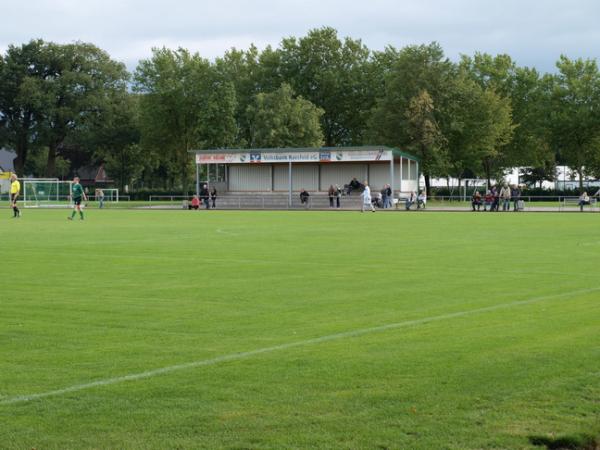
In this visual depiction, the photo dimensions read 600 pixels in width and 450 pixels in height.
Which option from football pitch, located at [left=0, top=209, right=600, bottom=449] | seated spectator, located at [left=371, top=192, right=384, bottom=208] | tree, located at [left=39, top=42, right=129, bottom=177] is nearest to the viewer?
football pitch, located at [left=0, top=209, right=600, bottom=449]

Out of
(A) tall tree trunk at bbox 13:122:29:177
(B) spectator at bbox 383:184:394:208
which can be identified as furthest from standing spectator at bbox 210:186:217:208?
(A) tall tree trunk at bbox 13:122:29:177

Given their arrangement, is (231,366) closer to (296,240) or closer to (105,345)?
(105,345)

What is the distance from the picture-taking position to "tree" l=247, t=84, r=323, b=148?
3339 inches

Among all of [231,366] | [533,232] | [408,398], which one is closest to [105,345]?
[231,366]

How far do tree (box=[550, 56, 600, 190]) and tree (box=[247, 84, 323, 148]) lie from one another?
24.5 m

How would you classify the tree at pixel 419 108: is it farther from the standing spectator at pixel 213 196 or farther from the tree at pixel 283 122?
the standing spectator at pixel 213 196

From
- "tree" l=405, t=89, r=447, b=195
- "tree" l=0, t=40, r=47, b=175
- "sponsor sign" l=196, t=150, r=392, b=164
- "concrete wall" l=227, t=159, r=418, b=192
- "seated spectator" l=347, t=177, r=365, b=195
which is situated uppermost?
"tree" l=0, t=40, r=47, b=175

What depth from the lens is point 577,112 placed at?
280 feet

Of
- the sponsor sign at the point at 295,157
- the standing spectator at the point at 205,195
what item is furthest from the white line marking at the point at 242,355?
the standing spectator at the point at 205,195

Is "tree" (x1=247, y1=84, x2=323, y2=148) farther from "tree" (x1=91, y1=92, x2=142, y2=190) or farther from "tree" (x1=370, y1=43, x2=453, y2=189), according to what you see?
"tree" (x1=91, y1=92, x2=142, y2=190)

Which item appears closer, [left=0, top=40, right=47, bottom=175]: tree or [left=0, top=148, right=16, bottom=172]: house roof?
[left=0, top=40, right=47, bottom=175]: tree

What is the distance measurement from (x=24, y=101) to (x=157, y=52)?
16.7 metres

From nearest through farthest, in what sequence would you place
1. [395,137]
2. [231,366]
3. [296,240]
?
Answer: [231,366] → [296,240] → [395,137]

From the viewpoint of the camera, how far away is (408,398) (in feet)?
21.0
